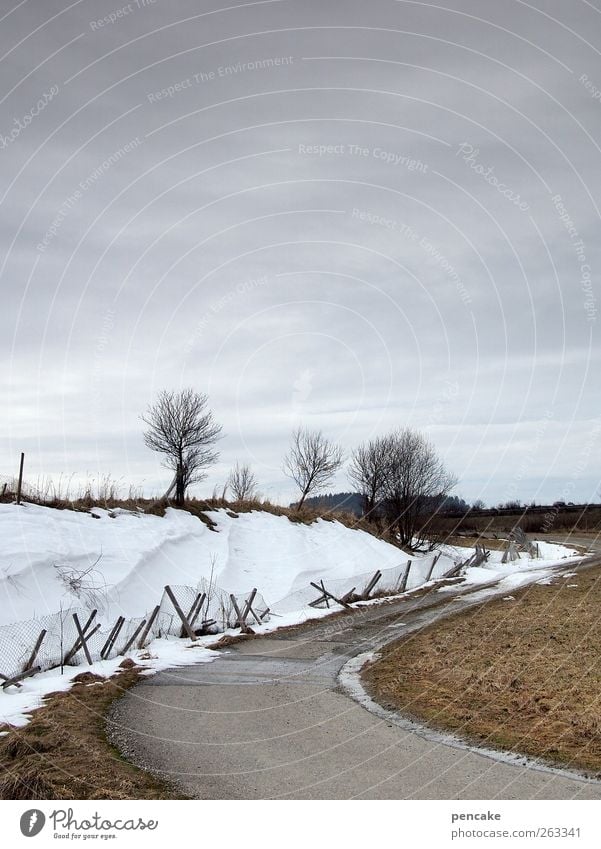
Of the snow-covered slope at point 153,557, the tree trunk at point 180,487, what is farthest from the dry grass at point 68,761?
the tree trunk at point 180,487

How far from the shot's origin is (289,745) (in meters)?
10.2

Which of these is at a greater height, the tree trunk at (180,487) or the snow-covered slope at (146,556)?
the tree trunk at (180,487)

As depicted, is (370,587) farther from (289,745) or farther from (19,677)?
(289,745)

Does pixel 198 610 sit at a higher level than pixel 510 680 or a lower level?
lower

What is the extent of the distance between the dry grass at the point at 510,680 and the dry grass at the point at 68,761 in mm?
4943

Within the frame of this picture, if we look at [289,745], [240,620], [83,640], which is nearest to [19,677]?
[83,640]

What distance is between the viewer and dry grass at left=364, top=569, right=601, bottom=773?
10273 millimetres

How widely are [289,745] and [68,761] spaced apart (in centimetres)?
303

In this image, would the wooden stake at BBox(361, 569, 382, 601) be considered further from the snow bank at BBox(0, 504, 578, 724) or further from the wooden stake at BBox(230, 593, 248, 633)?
the wooden stake at BBox(230, 593, 248, 633)

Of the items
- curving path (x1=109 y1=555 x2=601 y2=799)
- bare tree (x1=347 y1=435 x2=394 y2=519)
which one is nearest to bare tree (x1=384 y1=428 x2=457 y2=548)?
bare tree (x1=347 y1=435 x2=394 y2=519)

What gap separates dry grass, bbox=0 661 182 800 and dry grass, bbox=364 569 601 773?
494cm

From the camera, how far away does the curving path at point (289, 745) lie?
26.7ft

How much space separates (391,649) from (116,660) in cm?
711

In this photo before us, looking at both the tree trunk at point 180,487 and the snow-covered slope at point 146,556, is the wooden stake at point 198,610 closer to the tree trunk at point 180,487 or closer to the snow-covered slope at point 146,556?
the snow-covered slope at point 146,556
